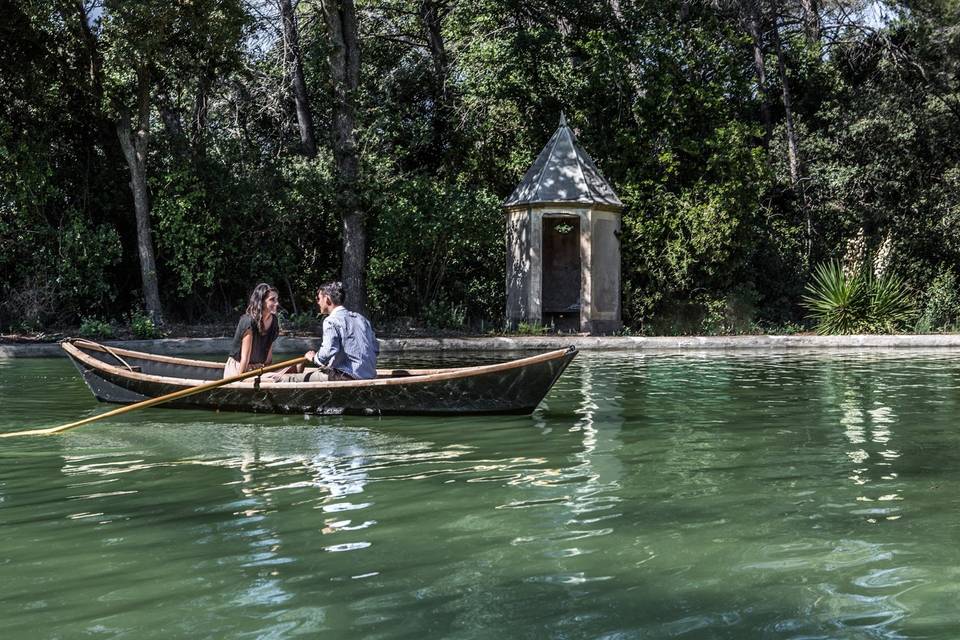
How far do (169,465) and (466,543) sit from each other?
2.97 m

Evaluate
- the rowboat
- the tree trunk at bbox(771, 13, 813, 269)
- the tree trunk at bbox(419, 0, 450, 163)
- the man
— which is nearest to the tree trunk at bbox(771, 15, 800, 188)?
the tree trunk at bbox(771, 13, 813, 269)

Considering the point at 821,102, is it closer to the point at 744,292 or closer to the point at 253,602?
the point at 744,292

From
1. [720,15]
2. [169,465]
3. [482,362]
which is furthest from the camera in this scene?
[720,15]

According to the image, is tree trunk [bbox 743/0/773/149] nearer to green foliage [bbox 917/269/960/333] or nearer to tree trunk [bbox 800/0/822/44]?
tree trunk [bbox 800/0/822/44]

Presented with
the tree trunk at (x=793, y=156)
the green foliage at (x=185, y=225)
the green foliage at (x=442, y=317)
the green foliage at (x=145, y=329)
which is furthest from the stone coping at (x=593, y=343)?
the tree trunk at (x=793, y=156)

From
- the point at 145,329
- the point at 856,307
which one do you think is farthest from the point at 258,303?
the point at 856,307

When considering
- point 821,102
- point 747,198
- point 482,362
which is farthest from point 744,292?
point 482,362

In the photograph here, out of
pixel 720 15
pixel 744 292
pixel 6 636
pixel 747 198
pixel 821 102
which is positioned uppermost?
pixel 720 15

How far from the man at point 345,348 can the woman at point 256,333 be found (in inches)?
26.4

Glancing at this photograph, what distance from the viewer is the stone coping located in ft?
56.1

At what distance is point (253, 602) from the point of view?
3.95 metres

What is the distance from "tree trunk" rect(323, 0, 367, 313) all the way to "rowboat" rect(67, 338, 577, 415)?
35.3 ft

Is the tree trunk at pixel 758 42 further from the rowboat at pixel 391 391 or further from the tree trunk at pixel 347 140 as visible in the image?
the rowboat at pixel 391 391

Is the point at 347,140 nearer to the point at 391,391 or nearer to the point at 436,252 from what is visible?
the point at 436,252
